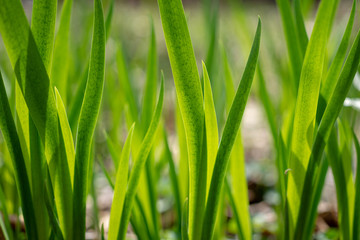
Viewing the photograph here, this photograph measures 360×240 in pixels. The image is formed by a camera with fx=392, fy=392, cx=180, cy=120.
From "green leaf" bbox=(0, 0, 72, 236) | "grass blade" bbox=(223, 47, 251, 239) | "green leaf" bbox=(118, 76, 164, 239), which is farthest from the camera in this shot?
"grass blade" bbox=(223, 47, 251, 239)

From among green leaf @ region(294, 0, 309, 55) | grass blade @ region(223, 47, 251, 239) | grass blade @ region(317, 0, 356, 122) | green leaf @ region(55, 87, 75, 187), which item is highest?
green leaf @ region(294, 0, 309, 55)

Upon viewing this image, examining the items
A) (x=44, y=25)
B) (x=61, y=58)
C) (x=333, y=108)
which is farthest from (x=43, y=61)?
(x=333, y=108)

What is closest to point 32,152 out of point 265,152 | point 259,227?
point 259,227

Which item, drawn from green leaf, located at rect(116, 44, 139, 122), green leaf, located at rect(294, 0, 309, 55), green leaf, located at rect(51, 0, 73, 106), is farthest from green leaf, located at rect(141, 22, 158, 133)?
green leaf, located at rect(294, 0, 309, 55)

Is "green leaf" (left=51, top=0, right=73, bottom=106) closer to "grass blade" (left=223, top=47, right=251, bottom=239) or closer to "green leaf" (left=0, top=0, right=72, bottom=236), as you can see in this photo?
"green leaf" (left=0, top=0, right=72, bottom=236)

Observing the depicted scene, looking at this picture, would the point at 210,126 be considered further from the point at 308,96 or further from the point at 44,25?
the point at 44,25

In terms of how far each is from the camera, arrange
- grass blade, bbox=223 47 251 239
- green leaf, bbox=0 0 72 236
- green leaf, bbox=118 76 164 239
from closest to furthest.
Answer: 1. green leaf, bbox=0 0 72 236
2. green leaf, bbox=118 76 164 239
3. grass blade, bbox=223 47 251 239

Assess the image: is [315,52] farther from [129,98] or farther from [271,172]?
[271,172]
